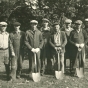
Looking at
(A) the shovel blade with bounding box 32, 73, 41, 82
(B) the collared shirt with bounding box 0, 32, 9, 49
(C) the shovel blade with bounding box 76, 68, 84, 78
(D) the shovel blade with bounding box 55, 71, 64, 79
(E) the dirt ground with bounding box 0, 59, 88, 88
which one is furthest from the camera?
(C) the shovel blade with bounding box 76, 68, 84, 78

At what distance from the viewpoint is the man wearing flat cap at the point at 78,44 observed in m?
7.67

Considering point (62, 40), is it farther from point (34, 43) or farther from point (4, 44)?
point (4, 44)

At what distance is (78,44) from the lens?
768 centimetres

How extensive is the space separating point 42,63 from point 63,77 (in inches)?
38.4

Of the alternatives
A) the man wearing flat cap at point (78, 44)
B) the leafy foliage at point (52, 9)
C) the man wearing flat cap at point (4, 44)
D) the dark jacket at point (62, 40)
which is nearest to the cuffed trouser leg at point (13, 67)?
the man wearing flat cap at point (4, 44)

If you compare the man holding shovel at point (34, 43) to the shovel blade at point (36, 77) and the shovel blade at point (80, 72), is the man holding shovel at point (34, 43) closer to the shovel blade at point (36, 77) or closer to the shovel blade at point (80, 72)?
the shovel blade at point (36, 77)

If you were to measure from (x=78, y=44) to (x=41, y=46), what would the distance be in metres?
1.31

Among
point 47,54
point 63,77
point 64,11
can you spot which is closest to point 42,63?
point 47,54

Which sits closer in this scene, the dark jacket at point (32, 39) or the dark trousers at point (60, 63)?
the dark jacket at point (32, 39)

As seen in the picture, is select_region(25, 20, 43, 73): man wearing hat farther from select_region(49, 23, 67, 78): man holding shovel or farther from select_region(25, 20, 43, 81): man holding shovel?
select_region(49, 23, 67, 78): man holding shovel

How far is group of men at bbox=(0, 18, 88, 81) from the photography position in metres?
7.27

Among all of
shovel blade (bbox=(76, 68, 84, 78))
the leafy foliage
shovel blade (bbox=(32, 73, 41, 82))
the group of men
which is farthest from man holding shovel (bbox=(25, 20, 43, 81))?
the leafy foliage

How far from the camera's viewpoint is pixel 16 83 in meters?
7.11

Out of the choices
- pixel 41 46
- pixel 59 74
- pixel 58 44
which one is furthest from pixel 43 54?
pixel 59 74
